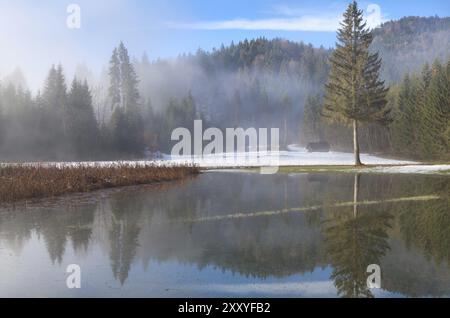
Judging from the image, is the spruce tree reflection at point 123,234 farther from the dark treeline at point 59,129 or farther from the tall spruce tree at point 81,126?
the tall spruce tree at point 81,126

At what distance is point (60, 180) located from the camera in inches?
874

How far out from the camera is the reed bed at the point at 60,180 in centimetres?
1915

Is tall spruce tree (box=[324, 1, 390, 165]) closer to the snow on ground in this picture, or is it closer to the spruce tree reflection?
the snow on ground

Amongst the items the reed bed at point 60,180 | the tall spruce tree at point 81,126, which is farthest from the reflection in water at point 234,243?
the tall spruce tree at point 81,126

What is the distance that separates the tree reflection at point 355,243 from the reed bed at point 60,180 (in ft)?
40.2

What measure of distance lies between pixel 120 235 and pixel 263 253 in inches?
152

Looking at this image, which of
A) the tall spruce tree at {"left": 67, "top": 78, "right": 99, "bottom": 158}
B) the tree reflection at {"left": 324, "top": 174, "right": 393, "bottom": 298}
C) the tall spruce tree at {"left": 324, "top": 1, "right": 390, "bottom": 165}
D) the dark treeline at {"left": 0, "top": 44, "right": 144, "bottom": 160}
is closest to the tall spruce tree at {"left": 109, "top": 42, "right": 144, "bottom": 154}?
the dark treeline at {"left": 0, "top": 44, "right": 144, "bottom": 160}

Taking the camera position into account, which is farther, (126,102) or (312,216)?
(126,102)

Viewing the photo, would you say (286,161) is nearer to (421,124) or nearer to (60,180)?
(421,124)

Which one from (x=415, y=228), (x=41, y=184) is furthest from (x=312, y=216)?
(x=41, y=184)

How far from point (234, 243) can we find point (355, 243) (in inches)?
103

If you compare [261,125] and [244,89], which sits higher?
[244,89]

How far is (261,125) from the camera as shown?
15512 cm
